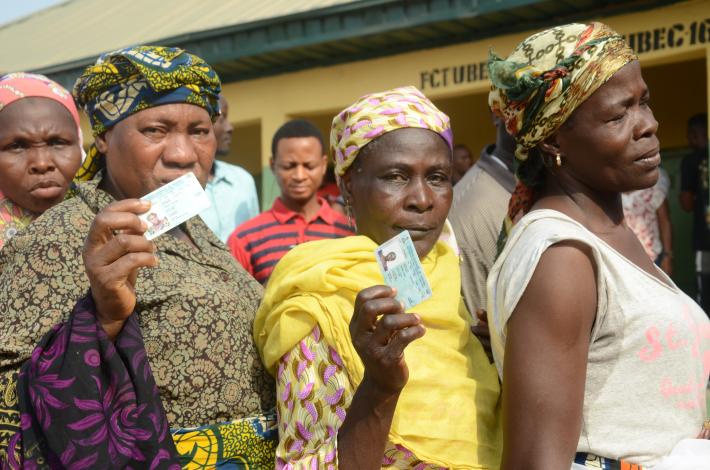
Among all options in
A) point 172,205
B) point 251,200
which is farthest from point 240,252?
point 172,205

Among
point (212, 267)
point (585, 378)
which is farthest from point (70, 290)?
point (585, 378)

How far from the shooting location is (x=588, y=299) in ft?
7.32

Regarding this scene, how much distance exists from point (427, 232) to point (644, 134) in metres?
0.71

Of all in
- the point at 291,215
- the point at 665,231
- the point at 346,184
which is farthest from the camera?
the point at 665,231

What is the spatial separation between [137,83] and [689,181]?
7.25m

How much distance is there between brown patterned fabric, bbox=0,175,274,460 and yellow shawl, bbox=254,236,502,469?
11 centimetres

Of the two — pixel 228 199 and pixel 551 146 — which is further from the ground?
pixel 551 146

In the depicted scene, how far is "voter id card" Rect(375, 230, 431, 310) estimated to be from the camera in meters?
2.19

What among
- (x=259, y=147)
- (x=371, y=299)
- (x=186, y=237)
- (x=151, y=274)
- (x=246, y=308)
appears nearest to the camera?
(x=371, y=299)

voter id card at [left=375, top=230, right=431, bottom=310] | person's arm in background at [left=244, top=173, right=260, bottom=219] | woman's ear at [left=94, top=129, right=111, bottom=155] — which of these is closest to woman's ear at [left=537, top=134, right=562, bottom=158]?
voter id card at [left=375, top=230, right=431, bottom=310]

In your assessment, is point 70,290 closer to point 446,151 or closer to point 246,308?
point 246,308

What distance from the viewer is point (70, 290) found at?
8.05 feet

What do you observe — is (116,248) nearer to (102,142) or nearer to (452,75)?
(102,142)

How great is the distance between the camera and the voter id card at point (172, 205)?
2.23 metres
